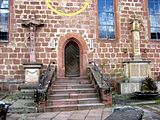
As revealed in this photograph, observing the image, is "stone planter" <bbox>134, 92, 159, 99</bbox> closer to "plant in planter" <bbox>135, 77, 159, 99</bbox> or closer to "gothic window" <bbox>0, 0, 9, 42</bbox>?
"plant in planter" <bbox>135, 77, 159, 99</bbox>

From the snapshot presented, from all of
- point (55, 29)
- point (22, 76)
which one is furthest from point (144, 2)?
point (22, 76)

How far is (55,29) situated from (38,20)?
1.05 metres

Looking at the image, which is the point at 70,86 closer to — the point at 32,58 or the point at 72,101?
the point at 72,101

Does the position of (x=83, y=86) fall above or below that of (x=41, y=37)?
below

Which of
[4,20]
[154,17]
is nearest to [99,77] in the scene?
[4,20]

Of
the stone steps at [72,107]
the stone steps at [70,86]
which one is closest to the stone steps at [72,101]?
the stone steps at [72,107]

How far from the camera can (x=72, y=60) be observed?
1510cm

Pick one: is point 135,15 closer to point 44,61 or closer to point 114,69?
point 114,69

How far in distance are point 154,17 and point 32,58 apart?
805 cm

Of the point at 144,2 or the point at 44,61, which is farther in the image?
the point at 144,2

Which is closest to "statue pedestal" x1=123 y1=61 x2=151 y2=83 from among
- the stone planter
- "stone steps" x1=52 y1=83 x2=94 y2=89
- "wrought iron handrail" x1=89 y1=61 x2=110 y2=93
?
the stone planter

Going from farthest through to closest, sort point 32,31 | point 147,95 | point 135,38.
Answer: point 135,38
point 32,31
point 147,95

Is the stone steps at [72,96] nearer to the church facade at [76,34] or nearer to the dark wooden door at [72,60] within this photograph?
the church facade at [76,34]

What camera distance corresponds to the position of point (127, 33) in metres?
15.6
